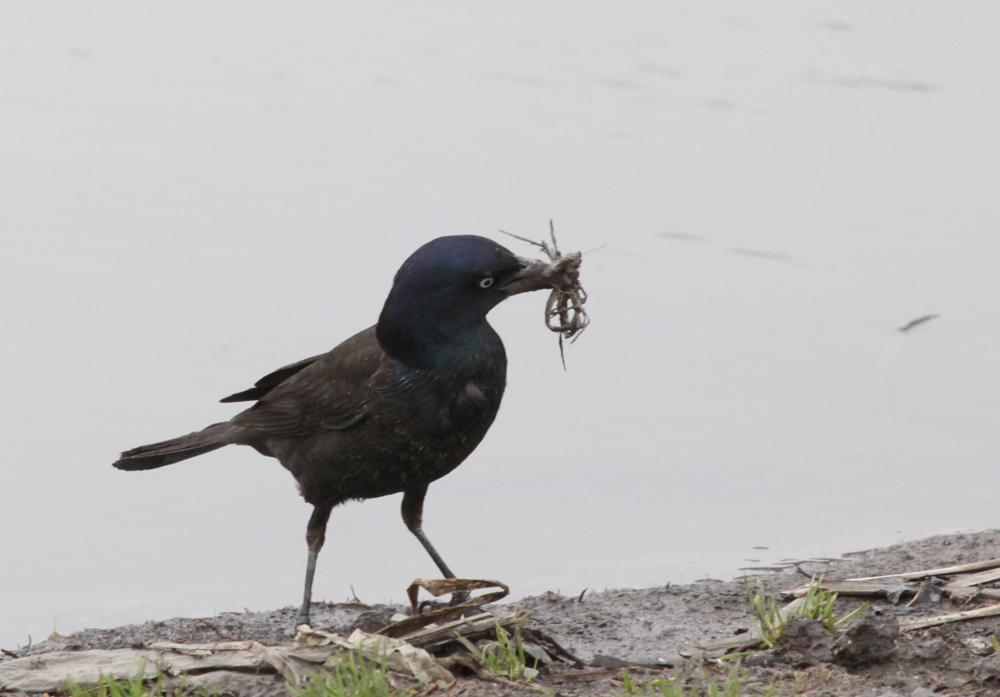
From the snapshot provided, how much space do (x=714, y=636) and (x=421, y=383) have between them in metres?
1.44

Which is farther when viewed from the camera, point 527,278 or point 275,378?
point 275,378

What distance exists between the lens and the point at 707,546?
22.3 feet

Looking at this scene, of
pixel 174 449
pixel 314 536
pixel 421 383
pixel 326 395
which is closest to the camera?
pixel 421 383

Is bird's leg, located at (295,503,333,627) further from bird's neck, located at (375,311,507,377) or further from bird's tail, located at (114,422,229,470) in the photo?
bird's neck, located at (375,311,507,377)

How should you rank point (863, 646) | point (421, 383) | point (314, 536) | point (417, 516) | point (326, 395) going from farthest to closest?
point (417, 516) < point (314, 536) < point (326, 395) < point (421, 383) < point (863, 646)

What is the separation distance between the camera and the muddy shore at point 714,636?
4.07 meters

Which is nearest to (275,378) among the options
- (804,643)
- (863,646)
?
(804,643)

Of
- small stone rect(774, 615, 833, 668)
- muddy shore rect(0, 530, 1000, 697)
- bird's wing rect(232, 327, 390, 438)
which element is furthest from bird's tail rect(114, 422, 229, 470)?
small stone rect(774, 615, 833, 668)

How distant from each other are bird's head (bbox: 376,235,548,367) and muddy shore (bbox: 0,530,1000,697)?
110 centimetres

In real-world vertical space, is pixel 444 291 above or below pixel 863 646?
above

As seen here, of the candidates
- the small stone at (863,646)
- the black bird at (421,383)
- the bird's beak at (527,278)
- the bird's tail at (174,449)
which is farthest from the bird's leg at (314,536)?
the small stone at (863,646)

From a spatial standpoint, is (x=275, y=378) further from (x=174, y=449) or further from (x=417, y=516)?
(x=417, y=516)

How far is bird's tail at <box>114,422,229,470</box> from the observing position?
5.95 metres

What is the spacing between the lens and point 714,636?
518 centimetres
